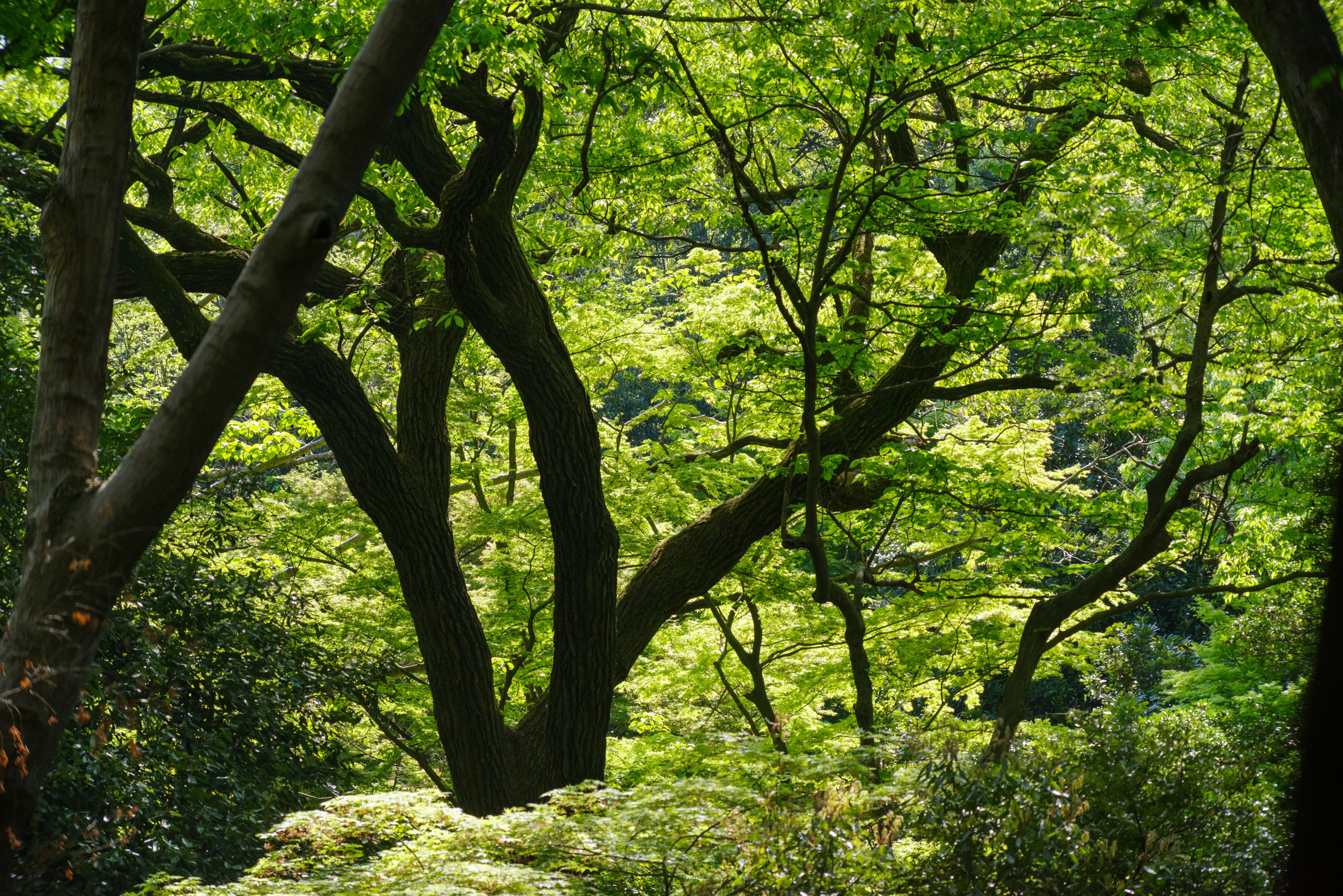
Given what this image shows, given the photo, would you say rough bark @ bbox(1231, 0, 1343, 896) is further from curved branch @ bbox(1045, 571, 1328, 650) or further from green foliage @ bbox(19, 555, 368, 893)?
green foliage @ bbox(19, 555, 368, 893)

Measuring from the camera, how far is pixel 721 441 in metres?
10.2

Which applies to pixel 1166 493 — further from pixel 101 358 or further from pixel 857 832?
pixel 101 358

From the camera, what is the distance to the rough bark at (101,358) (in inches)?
95.5

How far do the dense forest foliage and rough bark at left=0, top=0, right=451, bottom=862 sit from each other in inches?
6.1

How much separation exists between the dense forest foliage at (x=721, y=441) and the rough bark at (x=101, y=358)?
0.51ft

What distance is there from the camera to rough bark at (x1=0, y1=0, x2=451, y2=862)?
2.43 meters

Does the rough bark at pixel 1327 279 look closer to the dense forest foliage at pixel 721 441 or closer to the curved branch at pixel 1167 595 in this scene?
the dense forest foliage at pixel 721 441

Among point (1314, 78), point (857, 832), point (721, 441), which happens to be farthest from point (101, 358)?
point (721, 441)

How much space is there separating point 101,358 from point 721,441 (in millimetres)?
7714

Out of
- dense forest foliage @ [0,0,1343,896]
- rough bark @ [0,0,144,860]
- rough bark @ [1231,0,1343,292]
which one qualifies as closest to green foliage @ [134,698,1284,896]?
dense forest foliage @ [0,0,1343,896]

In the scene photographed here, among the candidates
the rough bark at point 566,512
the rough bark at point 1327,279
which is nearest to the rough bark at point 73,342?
the rough bark at point 1327,279

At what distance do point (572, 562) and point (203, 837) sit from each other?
2656mm

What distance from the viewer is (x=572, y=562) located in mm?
6242

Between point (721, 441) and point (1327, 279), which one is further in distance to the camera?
point (721, 441)
